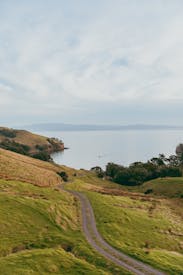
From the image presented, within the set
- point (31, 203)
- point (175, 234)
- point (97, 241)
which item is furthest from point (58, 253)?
point (175, 234)

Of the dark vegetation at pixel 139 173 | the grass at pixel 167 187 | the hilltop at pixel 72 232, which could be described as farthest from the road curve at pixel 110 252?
the dark vegetation at pixel 139 173

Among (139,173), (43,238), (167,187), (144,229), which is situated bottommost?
(144,229)

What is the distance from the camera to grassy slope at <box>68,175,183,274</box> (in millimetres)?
32812

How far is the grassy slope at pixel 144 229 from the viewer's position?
108 ft

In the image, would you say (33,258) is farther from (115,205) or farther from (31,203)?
(115,205)

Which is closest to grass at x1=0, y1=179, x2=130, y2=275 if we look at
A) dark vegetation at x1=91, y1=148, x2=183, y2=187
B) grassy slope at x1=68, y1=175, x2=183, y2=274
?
grassy slope at x1=68, y1=175, x2=183, y2=274

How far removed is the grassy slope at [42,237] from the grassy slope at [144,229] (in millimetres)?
4738

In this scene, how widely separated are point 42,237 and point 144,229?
18549 millimetres

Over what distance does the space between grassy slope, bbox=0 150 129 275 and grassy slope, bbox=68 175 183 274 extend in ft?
15.5

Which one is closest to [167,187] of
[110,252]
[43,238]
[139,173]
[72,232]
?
[139,173]

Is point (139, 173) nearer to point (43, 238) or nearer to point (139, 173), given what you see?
point (139, 173)

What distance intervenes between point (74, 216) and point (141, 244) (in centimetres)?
1190

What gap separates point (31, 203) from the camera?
4462 cm

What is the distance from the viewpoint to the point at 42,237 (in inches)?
1368
